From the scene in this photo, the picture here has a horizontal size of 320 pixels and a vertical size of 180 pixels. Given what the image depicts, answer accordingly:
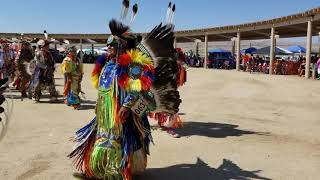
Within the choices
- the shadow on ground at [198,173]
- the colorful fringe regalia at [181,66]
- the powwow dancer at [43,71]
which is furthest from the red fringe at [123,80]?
the powwow dancer at [43,71]

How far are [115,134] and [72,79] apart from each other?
627 centimetres

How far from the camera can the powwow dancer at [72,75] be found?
33.3 ft

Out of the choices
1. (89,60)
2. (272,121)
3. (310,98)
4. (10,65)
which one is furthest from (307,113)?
(89,60)

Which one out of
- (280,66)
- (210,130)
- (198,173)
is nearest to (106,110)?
(198,173)

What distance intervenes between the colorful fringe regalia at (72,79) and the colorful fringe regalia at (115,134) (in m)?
5.79

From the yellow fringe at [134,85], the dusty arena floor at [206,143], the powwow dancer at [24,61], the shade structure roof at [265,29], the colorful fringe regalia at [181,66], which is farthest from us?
the shade structure roof at [265,29]

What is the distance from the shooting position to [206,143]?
6.65 metres

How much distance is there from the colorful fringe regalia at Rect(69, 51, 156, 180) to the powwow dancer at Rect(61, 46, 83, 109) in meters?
5.78

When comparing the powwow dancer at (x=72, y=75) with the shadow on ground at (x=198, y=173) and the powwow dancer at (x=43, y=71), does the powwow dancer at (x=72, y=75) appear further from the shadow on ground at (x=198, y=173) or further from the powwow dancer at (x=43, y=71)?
the shadow on ground at (x=198, y=173)

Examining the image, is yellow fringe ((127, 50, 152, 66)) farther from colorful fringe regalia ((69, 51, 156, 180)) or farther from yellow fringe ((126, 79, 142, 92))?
yellow fringe ((126, 79, 142, 92))

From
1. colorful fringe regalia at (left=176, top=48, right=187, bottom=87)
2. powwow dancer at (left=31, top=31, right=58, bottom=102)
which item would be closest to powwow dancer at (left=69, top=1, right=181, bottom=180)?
colorful fringe regalia at (left=176, top=48, right=187, bottom=87)

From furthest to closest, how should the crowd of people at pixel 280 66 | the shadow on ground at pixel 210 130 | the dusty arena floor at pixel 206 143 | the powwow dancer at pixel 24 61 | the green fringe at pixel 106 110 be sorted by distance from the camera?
the crowd of people at pixel 280 66
the powwow dancer at pixel 24 61
the shadow on ground at pixel 210 130
the dusty arena floor at pixel 206 143
the green fringe at pixel 106 110

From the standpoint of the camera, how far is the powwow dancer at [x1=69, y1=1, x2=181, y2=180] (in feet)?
14.0

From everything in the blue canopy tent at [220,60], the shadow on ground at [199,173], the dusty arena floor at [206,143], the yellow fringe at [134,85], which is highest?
the blue canopy tent at [220,60]
